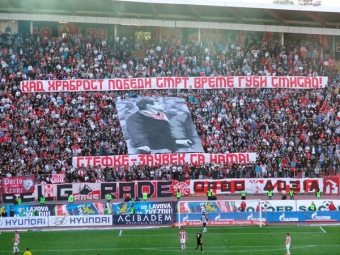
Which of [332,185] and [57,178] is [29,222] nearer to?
[57,178]

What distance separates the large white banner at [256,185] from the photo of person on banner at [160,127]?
4188 millimetres

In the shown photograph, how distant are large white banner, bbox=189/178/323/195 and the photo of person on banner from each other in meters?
4.19

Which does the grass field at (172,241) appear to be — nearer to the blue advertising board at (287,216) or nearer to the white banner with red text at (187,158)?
the blue advertising board at (287,216)

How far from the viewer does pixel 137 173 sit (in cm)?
4631

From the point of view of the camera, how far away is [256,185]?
4634cm

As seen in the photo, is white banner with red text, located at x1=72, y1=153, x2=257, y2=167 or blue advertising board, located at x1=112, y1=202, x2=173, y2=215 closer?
blue advertising board, located at x1=112, y1=202, x2=173, y2=215

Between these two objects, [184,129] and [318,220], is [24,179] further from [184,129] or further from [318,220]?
[318,220]

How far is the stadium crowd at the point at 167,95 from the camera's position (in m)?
47.0

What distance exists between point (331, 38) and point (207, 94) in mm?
14385

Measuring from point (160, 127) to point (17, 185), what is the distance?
39.0 ft

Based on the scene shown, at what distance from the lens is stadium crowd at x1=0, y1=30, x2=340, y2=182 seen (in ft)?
154

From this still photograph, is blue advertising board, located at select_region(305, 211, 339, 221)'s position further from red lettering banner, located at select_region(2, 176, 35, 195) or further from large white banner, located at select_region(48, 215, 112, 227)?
red lettering banner, located at select_region(2, 176, 35, 195)

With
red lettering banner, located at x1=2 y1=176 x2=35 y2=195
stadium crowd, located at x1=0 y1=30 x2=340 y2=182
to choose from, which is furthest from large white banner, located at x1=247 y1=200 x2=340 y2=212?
red lettering banner, located at x1=2 y1=176 x2=35 y2=195

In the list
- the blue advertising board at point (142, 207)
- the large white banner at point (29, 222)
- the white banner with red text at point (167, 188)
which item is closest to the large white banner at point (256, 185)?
the white banner with red text at point (167, 188)
